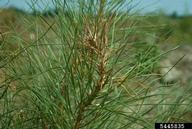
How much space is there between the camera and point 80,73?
3.16ft

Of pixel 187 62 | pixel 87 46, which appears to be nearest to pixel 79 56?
pixel 87 46

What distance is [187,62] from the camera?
5.06 meters

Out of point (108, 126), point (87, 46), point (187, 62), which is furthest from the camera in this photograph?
point (187, 62)

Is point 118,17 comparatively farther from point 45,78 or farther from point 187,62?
point 187,62

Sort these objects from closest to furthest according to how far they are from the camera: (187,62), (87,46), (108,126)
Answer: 1. (87,46)
2. (108,126)
3. (187,62)

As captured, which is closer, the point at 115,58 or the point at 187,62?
the point at 115,58

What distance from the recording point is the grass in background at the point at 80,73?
3.11 feet

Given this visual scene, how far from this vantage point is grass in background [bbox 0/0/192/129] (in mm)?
947

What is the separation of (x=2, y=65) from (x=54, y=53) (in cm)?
14

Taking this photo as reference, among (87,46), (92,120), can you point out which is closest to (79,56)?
(87,46)

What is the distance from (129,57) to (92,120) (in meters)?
0.18

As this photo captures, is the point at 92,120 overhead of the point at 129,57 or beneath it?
beneath

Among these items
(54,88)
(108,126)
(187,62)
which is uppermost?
(54,88)

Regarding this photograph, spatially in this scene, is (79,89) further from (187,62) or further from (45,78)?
(187,62)
